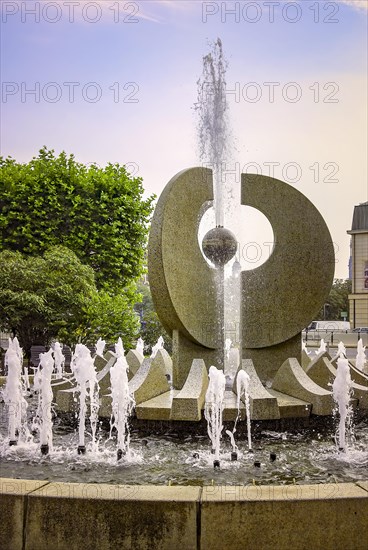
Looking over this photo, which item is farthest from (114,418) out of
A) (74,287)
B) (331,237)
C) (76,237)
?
(76,237)

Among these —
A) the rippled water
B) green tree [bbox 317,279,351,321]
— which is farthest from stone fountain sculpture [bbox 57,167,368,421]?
green tree [bbox 317,279,351,321]

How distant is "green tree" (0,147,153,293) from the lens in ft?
77.6

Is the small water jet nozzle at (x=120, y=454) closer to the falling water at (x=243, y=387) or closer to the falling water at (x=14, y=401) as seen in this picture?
the falling water at (x=14, y=401)

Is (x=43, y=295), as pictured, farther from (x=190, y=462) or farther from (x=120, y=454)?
(x=190, y=462)

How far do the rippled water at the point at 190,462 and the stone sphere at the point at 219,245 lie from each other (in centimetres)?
329

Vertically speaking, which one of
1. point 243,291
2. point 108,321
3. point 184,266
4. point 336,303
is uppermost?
point 336,303

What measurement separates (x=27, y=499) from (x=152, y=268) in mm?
5077

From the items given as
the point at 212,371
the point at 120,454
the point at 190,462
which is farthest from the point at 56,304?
the point at 190,462

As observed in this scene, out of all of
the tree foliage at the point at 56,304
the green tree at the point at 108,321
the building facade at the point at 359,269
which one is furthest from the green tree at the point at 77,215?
the building facade at the point at 359,269

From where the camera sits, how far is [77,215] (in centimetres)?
2414

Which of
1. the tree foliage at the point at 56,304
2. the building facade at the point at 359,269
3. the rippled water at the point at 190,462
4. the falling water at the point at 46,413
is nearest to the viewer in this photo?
the rippled water at the point at 190,462

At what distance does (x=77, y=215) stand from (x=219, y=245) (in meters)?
15.0

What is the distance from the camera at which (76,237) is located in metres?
23.8

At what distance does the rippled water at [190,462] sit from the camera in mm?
5822
